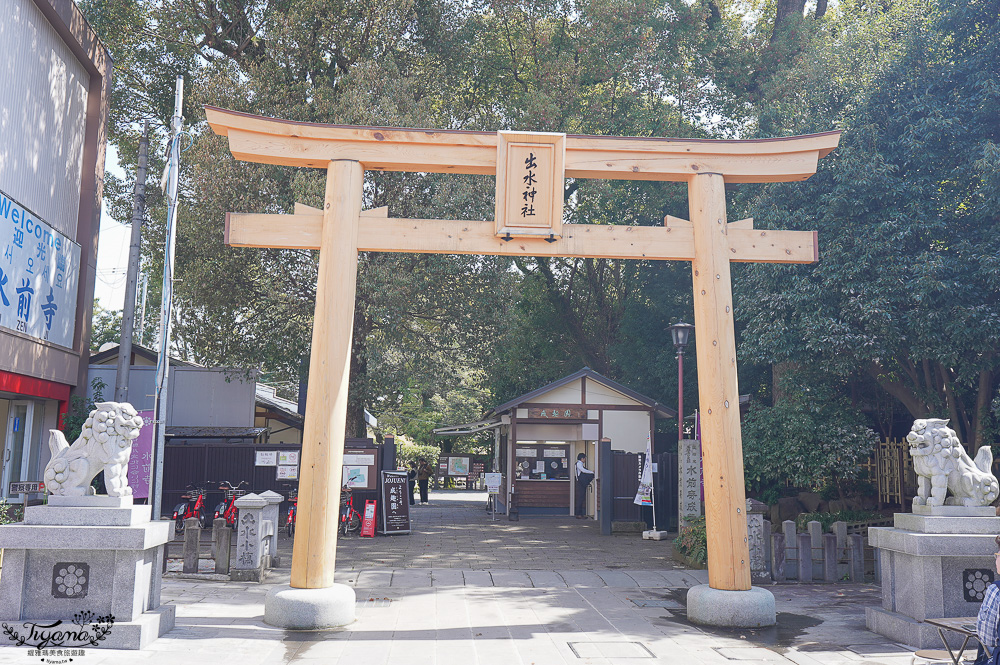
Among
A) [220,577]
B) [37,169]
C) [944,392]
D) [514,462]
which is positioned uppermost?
[37,169]

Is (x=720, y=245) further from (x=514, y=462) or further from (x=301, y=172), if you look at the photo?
(x=514, y=462)

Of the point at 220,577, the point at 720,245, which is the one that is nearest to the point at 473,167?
the point at 720,245

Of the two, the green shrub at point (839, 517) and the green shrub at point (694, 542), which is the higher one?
the green shrub at point (839, 517)

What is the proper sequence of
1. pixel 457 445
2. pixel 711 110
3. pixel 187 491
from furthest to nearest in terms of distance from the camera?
pixel 457 445, pixel 711 110, pixel 187 491

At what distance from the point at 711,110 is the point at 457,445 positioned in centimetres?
2259

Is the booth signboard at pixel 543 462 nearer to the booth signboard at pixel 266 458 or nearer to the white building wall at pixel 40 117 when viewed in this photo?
the booth signboard at pixel 266 458

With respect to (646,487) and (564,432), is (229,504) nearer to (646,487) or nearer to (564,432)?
(646,487)

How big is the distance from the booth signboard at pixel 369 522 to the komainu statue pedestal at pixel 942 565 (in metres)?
10.9

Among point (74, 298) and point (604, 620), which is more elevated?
point (74, 298)

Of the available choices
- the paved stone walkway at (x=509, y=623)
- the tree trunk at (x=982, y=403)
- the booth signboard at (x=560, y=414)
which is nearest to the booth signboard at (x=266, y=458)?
the paved stone walkway at (x=509, y=623)

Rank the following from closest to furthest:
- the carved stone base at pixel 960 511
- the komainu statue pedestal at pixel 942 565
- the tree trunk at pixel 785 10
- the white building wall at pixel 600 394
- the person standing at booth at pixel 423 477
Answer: the komainu statue pedestal at pixel 942 565 < the carved stone base at pixel 960 511 < the tree trunk at pixel 785 10 < the white building wall at pixel 600 394 < the person standing at booth at pixel 423 477

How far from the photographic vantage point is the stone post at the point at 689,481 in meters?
15.0

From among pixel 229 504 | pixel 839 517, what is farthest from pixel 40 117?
pixel 839 517

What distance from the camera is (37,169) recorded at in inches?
600
